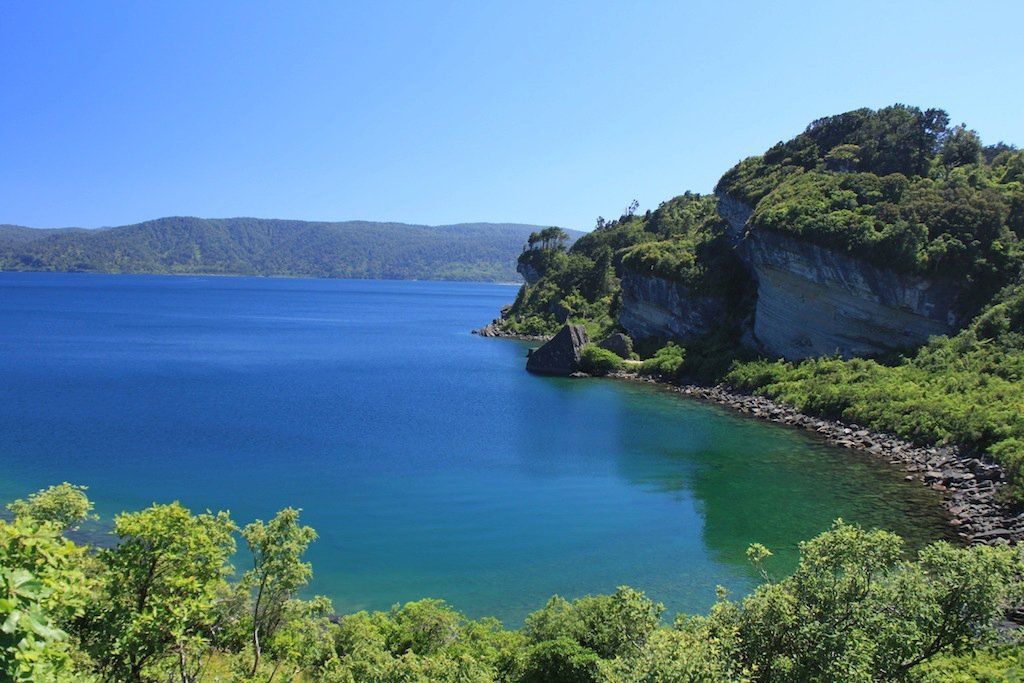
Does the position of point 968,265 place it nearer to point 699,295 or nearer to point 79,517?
point 699,295

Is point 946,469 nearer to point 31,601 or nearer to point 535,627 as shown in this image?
point 535,627

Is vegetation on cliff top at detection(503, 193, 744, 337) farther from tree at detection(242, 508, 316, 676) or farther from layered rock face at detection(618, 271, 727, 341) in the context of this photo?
tree at detection(242, 508, 316, 676)

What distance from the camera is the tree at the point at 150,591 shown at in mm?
11633

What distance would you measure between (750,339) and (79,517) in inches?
2323

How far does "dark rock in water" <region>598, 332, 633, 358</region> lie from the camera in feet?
245

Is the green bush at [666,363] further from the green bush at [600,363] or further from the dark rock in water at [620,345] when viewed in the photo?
the dark rock in water at [620,345]

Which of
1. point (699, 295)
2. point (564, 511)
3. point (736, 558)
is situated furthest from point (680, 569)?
point (699, 295)

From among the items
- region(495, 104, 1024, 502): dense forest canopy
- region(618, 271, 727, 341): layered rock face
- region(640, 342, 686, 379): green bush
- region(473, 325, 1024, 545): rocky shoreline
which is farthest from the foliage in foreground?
region(618, 271, 727, 341): layered rock face

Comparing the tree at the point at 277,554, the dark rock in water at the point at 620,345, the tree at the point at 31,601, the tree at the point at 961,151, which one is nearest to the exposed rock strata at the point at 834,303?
the dark rock in water at the point at 620,345

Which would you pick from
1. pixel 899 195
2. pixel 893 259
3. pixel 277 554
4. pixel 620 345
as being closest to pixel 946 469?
pixel 893 259

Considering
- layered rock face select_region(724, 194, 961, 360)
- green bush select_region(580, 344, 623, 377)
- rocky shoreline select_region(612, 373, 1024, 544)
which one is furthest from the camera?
green bush select_region(580, 344, 623, 377)

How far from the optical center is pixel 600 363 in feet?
235

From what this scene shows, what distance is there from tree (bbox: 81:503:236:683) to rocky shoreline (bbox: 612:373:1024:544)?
25278 millimetres

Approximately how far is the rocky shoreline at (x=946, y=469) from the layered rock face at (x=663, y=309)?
16596 millimetres
